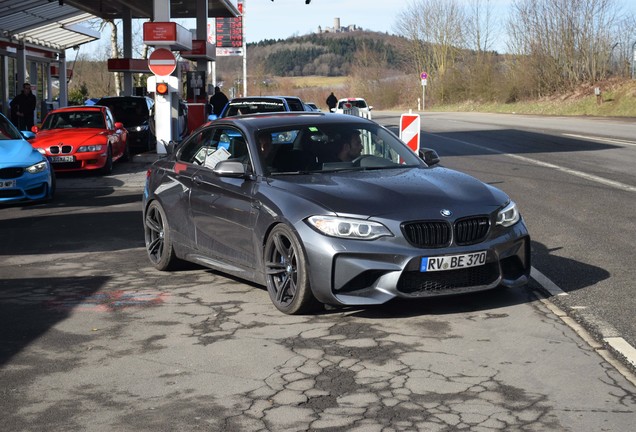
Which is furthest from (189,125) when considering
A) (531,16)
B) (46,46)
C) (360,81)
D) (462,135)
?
(360,81)

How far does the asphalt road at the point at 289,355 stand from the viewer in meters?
4.91

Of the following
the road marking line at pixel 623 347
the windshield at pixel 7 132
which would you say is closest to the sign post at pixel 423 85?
the windshield at pixel 7 132

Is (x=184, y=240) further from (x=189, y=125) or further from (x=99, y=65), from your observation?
(x=99, y=65)

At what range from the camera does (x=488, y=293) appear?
7.76m

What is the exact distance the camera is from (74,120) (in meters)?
21.3

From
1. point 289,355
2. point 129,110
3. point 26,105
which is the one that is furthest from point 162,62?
point 289,355

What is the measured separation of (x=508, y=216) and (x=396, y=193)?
89 centimetres

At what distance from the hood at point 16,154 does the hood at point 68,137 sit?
3591 mm

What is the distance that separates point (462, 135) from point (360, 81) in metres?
65.3

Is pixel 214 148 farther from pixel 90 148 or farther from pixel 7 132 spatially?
pixel 90 148

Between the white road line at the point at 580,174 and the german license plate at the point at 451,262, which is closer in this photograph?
the german license plate at the point at 451,262

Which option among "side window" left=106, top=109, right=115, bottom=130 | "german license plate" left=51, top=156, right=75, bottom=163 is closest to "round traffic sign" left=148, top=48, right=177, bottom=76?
"side window" left=106, top=109, right=115, bottom=130

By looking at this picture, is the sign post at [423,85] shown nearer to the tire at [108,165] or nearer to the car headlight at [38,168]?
the tire at [108,165]

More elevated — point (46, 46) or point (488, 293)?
point (46, 46)
